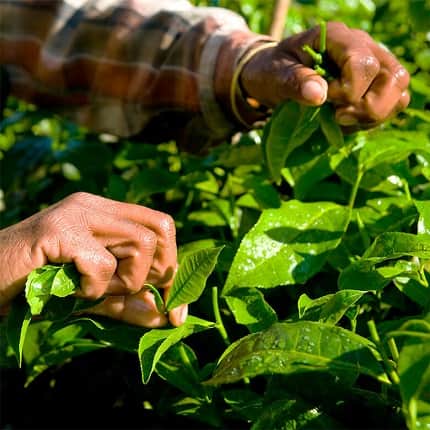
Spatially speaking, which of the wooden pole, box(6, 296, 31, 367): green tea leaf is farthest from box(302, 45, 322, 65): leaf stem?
the wooden pole

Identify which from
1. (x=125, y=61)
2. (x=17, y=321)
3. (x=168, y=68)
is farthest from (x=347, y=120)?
(x=125, y=61)

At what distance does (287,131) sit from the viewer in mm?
1016

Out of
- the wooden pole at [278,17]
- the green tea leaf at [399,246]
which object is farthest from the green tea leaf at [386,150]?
the wooden pole at [278,17]

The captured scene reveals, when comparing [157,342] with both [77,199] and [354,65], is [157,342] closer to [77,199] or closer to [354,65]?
[77,199]

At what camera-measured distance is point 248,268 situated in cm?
84

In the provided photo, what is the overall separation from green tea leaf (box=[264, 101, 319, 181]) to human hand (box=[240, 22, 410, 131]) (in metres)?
0.02

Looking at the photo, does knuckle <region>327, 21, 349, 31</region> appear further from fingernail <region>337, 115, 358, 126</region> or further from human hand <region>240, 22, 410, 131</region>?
fingernail <region>337, 115, 358, 126</region>

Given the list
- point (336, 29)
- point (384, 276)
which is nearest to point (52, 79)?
point (336, 29)

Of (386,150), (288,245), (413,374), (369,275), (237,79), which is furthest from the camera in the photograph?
(237,79)

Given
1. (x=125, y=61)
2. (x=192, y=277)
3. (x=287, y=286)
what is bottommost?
(x=125, y=61)

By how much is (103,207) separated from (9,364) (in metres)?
0.31

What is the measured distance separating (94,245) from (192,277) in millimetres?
120

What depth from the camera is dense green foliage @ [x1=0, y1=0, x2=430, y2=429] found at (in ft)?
2.08

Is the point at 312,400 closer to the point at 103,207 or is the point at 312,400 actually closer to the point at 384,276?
the point at 384,276
